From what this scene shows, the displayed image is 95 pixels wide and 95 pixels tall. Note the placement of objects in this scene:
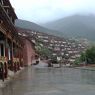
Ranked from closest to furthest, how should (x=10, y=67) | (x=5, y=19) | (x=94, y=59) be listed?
(x=5, y=19) → (x=10, y=67) → (x=94, y=59)

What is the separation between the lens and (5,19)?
28.2m

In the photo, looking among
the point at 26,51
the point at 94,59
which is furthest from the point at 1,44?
the point at 94,59

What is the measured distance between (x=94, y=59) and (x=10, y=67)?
252 ft

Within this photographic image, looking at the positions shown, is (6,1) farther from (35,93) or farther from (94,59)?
(94,59)

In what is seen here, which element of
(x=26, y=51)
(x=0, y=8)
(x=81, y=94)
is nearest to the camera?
(x=81, y=94)

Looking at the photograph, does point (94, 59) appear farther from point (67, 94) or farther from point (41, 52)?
point (67, 94)

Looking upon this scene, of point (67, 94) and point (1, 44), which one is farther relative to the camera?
point (1, 44)

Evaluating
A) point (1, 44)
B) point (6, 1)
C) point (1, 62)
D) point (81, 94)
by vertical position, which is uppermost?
point (6, 1)

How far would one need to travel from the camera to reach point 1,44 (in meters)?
43.9

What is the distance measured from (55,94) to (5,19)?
10.6 m

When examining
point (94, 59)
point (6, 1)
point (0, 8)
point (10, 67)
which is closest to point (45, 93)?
point (0, 8)

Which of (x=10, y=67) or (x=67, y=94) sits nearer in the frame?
(x=67, y=94)

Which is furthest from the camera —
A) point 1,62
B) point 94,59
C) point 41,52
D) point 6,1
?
point 41,52

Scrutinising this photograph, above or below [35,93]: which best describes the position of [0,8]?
above
